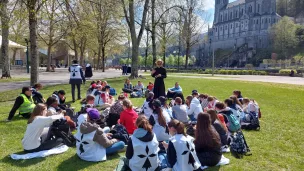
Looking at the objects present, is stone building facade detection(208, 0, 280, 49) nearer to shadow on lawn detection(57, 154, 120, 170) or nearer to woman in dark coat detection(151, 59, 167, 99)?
woman in dark coat detection(151, 59, 167, 99)

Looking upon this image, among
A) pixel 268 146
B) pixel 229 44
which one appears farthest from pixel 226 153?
pixel 229 44

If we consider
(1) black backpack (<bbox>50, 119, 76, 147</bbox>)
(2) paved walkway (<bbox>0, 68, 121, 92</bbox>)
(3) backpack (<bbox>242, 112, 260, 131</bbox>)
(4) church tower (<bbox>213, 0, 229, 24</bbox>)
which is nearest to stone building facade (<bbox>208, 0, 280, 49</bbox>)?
(4) church tower (<bbox>213, 0, 229, 24</bbox>)

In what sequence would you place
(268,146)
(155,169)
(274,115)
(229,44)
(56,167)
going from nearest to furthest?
(155,169)
(56,167)
(268,146)
(274,115)
(229,44)

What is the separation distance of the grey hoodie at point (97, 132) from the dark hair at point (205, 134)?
201 cm

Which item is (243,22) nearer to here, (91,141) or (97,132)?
(97,132)

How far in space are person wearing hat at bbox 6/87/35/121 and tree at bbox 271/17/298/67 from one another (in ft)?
290

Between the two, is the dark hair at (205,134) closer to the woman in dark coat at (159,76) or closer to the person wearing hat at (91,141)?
the person wearing hat at (91,141)

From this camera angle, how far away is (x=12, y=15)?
12.7 meters

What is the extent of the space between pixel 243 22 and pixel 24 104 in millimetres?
111634

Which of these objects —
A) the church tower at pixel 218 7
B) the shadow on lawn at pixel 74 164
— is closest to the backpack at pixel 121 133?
the shadow on lawn at pixel 74 164

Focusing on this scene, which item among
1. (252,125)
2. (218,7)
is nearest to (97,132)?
(252,125)

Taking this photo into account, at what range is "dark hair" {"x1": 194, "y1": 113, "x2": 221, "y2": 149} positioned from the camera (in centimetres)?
493

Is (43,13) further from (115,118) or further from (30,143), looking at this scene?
(30,143)

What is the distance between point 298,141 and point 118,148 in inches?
205
